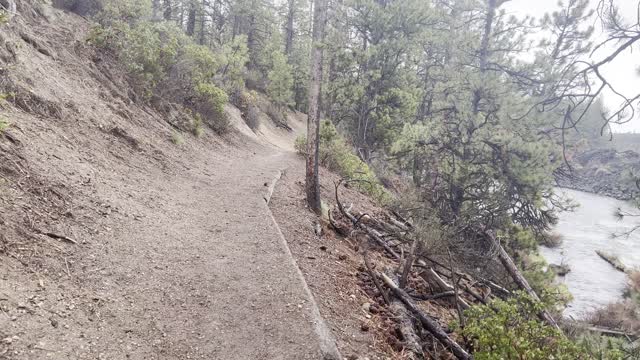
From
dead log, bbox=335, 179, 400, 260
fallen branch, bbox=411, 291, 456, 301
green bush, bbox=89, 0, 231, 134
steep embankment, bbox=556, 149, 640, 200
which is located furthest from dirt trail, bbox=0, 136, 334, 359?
steep embankment, bbox=556, 149, 640, 200

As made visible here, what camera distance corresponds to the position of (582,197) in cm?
3444

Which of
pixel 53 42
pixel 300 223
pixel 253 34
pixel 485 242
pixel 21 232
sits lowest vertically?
pixel 485 242

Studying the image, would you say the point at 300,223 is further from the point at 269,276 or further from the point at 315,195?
the point at 269,276

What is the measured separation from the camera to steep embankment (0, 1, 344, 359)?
340cm

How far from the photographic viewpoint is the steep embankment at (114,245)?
3402 mm

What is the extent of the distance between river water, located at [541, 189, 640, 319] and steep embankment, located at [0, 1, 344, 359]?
836 cm

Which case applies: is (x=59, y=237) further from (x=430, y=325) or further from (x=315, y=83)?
(x=315, y=83)

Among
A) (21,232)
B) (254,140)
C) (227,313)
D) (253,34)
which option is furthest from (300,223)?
(253,34)

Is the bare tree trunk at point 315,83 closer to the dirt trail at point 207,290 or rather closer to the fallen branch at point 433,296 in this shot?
the dirt trail at point 207,290

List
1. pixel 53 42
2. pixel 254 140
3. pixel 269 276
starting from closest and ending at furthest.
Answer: pixel 269 276 < pixel 53 42 < pixel 254 140

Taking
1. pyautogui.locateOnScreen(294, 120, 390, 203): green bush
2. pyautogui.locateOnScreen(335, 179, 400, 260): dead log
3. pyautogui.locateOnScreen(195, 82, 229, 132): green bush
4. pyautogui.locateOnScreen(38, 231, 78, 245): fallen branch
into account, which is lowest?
pyautogui.locateOnScreen(335, 179, 400, 260): dead log

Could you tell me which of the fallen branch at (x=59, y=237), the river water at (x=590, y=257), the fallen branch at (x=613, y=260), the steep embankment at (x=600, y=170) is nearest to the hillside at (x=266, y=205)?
the fallen branch at (x=59, y=237)

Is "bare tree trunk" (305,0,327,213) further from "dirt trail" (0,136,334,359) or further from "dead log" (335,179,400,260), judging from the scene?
"dirt trail" (0,136,334,359)

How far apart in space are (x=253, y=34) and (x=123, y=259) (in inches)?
1231
